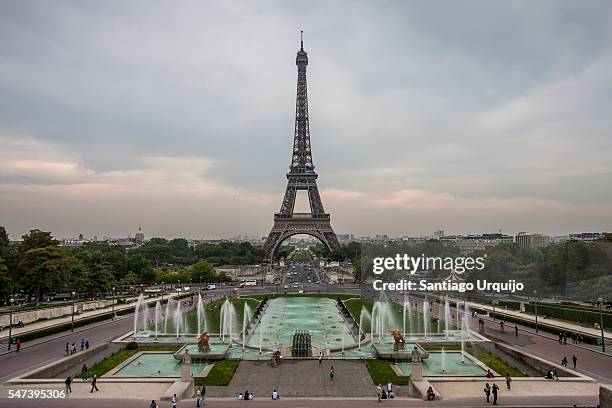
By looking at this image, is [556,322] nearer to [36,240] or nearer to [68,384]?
[68,384]

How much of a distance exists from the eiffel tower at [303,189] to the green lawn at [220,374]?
7998 cm

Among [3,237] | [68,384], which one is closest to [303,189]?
[3,237]

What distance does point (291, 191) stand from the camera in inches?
4567

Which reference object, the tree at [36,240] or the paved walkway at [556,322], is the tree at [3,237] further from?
the paved walkway at [556,322]

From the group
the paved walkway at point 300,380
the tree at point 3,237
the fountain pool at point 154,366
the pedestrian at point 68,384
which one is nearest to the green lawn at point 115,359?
the fountain pool at point 154,366

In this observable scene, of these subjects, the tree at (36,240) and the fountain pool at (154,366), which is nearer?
the fountain pool at (154,366)

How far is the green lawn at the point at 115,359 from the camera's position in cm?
2864

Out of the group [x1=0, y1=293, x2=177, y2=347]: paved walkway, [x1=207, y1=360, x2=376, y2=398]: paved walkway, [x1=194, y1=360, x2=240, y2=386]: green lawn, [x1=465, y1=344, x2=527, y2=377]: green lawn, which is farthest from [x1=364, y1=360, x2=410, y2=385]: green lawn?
[x1=0, y1=293, x2=177, y2=347]: paved walkway

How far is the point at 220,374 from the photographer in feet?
89.2

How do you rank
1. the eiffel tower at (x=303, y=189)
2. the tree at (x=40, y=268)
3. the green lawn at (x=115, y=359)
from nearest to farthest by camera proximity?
the green lawn at (x=115, y=359) → the tree at (x=40, y=268) → the eiffel tower at (x=303, y=189)

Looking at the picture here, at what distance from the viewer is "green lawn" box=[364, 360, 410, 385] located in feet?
85.5

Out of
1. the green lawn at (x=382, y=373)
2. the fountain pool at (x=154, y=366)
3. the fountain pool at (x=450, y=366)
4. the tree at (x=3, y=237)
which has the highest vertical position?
the tree at (x=3, y=237)

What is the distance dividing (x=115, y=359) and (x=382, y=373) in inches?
628

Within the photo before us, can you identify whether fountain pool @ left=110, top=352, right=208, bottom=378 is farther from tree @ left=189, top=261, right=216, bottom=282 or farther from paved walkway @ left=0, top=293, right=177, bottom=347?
tree @ left=189, top=261, right=216, bottom=282
